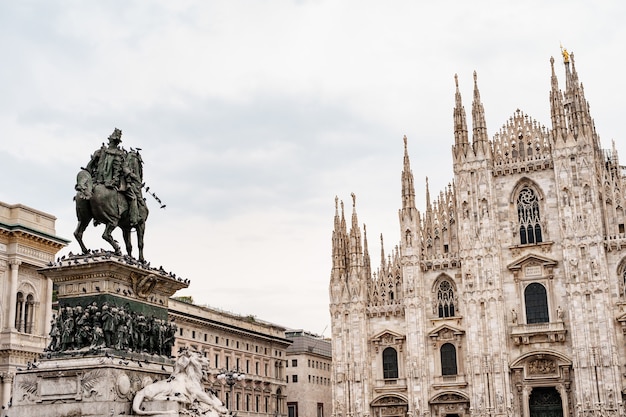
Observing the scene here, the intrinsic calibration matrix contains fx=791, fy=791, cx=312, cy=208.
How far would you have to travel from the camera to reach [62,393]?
13688 millimetres

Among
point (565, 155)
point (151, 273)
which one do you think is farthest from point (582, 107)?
point (151, 273)

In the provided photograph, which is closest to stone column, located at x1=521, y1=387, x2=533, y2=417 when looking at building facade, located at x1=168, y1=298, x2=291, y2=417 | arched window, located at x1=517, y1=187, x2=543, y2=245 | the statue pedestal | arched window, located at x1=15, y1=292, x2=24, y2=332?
arched window, located at x1=517, y1=187, x2=543, y2=245

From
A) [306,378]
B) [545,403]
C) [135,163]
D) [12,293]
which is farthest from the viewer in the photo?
[306,378]

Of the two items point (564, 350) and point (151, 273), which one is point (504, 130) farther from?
point (151, 273)

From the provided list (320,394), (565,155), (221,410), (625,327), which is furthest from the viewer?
(320,394)

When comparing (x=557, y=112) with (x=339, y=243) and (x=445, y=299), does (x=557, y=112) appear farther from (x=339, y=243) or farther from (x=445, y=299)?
(x=339, y=243)

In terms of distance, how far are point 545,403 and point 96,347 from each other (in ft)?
123

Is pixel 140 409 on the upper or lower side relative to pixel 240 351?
lower

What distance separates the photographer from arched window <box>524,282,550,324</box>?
46.6 metres

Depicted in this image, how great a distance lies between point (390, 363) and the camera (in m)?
49.6

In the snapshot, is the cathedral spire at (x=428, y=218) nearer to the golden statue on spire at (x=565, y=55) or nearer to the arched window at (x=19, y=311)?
the golden statue on spire at (x=565, y=55)

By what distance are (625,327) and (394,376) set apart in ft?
45.8

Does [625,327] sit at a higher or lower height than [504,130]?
lower

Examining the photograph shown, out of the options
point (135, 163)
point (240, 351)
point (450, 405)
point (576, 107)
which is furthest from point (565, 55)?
point (135, 163)
